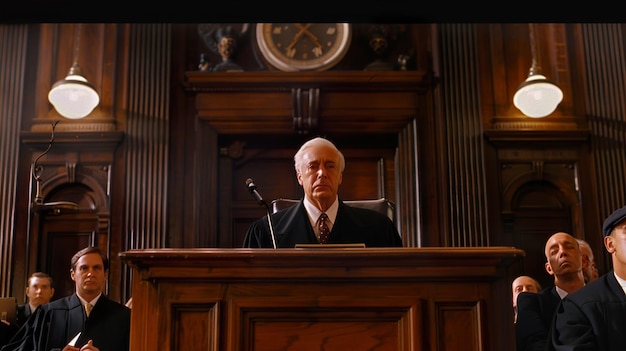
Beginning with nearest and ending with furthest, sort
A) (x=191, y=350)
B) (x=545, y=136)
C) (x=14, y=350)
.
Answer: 1. (x=191, y=350)
2. (x=14, y=350)
3. (x=545, y=136)

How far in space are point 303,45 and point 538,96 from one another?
2052 millimetres

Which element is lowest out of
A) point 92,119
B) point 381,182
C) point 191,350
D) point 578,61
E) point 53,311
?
→ point 191,350

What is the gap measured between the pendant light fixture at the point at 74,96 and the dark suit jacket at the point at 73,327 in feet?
6.83

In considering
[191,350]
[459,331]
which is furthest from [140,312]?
[459,331]

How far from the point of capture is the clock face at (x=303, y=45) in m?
6.73

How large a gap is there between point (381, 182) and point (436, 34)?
4.54ft

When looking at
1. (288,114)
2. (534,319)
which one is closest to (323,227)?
(534,319)

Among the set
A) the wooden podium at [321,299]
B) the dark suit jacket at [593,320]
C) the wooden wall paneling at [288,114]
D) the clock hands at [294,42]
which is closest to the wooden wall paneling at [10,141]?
Answer: the wooden wall paneling at [288,114]

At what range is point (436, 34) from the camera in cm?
677

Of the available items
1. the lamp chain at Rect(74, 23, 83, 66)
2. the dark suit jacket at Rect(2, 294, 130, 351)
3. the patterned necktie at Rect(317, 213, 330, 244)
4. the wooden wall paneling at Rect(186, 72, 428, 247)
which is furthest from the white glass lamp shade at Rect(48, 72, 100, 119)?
the patterned necktie at Rect(317, 213, 330, 244)

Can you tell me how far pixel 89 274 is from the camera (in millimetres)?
4863

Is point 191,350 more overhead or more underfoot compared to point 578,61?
more underfoot

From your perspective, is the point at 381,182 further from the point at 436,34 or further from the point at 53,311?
the point at 53,311

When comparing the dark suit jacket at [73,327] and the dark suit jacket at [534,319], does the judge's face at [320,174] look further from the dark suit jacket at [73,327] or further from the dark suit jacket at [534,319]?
the dark suit jacket at [73,327]
